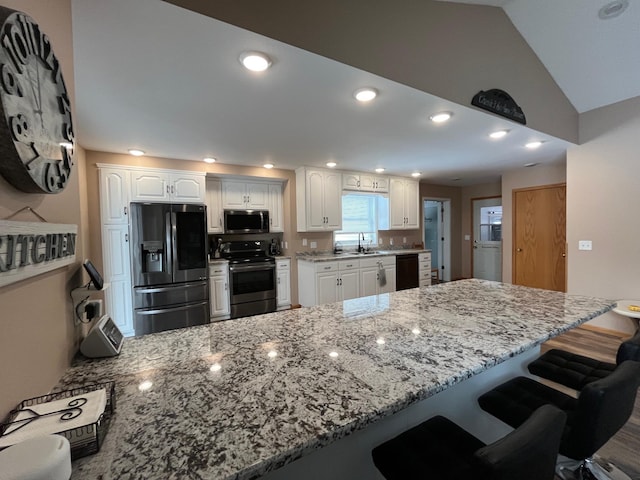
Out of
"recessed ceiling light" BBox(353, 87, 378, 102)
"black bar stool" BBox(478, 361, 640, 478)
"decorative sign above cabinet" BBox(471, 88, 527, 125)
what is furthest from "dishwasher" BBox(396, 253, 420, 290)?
"black bar stool" BBox(478, 361, 640, 478)

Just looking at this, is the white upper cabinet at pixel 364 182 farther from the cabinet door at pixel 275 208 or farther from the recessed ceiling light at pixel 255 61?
the recessed ceiling light at pixel 255 61

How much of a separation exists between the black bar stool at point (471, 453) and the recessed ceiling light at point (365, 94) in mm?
2023

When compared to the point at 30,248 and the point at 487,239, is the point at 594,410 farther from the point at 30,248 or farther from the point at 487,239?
the point at 487,239

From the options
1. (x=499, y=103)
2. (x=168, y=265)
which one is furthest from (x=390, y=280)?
(x=168, y=265)

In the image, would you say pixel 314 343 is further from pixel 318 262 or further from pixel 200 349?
pixel 318 262

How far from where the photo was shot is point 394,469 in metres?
0.90

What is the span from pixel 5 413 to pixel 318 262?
11.8ft

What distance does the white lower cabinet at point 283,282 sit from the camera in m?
4.43

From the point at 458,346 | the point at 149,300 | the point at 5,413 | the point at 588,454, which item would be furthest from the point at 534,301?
the point at 149,300

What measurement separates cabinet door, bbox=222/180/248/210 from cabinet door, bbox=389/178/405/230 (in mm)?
2762

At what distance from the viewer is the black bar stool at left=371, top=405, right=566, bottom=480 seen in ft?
2.07

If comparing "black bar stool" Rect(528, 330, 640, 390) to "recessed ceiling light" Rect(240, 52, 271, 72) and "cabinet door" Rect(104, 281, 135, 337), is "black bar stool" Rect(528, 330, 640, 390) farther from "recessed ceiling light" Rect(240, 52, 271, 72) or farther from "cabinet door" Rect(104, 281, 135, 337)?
"cabinet door" Rect(104, 281, 135, 337)

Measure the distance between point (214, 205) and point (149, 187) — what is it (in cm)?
89

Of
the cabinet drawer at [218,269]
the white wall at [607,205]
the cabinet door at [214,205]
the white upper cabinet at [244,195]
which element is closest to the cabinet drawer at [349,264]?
the white upper cabinet at [244,195]
